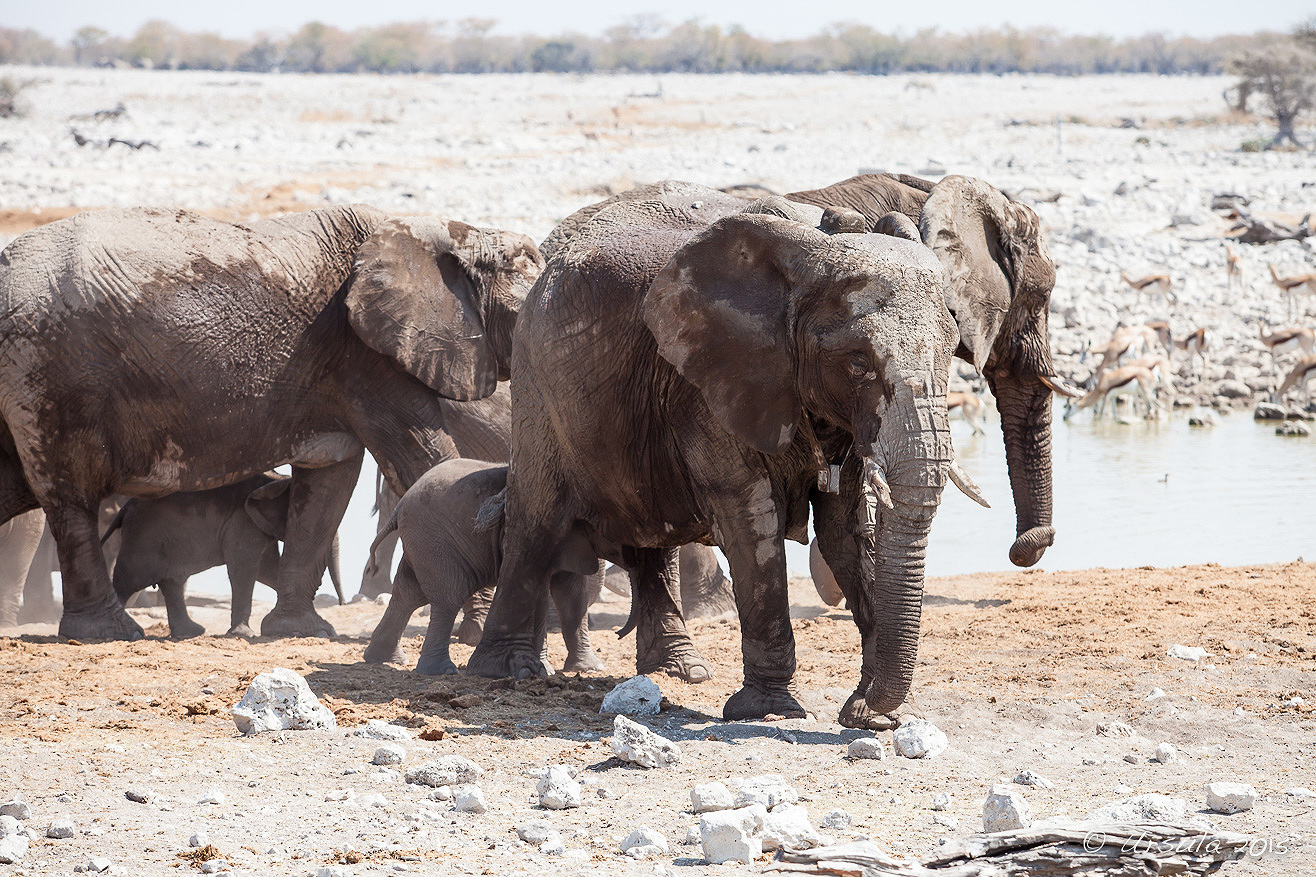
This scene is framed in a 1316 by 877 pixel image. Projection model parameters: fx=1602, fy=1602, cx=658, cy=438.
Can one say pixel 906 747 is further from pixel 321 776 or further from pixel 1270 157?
pixel 1270 157

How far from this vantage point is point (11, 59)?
7875cm

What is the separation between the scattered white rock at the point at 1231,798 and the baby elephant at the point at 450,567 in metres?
3.31

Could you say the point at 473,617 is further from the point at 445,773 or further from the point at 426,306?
the point at 445,773

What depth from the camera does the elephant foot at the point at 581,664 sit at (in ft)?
24.7

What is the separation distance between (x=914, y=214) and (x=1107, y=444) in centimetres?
1013

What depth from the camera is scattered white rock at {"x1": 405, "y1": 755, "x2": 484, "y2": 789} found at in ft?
16.1

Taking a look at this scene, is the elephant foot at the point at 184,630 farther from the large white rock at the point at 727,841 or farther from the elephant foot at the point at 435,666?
the large white rock at the point at 727,841

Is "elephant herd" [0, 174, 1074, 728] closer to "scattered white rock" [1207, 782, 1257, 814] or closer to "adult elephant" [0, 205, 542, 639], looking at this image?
"adult elephant" [0, 205, 542, 639]

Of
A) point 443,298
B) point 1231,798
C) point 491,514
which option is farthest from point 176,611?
point 1231,798

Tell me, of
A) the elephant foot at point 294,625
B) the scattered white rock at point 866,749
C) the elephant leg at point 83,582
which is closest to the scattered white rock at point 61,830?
the scattered white rock at point 866,749

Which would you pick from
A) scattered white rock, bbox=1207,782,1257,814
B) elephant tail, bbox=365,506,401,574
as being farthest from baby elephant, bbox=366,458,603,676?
scattered white rock, bbox=1207,782,1257,814

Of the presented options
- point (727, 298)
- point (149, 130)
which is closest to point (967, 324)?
point (727, 298)

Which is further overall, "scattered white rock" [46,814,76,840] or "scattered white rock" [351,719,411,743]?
"scattered white rock" [351,719,411,743]

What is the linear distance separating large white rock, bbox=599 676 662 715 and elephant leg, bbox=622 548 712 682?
79 cm
